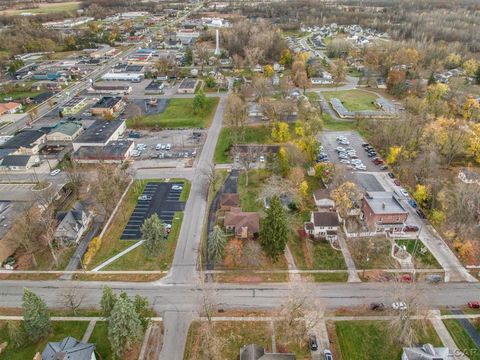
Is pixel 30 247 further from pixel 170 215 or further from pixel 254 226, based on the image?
pixel 254 226

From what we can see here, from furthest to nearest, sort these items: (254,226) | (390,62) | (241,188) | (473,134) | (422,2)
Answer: (422,2) < (390,62) < (473,134) < (241,188) < (254,226)

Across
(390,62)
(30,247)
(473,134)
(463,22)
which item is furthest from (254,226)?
(463,22)

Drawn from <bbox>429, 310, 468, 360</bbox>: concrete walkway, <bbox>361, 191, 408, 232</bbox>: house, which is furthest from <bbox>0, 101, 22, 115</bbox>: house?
<bbox>429, 310, 468, 360</bbox>: concrete walkway

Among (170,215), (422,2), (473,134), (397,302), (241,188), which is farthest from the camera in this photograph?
(422,2)

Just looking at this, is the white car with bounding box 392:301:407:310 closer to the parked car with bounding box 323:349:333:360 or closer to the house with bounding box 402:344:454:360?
the house with bounding box 402:344:454:360

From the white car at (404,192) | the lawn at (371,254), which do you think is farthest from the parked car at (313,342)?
the white car at (404,192)

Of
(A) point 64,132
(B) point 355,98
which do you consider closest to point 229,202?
(A) point 64,132

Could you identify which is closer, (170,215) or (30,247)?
(30,247)
